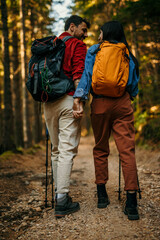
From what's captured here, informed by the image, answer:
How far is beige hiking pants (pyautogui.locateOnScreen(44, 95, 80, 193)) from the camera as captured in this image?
267cm

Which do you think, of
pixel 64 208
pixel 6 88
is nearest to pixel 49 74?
pixel 64 208

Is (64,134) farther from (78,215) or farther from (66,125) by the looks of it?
(78,215)

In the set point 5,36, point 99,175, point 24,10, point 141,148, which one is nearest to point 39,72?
point 99,175

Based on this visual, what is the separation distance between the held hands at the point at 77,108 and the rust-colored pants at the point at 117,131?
7.8 inches

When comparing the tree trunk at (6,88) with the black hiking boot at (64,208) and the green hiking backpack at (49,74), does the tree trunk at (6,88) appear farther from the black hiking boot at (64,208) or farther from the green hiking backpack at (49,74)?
the black hiking boot at (64,208)

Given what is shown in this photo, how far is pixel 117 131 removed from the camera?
2.62 meters

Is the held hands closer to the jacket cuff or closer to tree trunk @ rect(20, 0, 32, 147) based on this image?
the jacket cuff

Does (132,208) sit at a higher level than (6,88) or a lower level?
lower

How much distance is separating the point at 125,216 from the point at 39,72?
7.22ft

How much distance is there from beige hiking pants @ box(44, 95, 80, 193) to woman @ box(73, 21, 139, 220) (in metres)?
0.15

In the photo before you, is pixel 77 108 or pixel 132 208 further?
pixel 77 108

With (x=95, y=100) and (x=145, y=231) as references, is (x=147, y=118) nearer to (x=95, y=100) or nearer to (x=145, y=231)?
(x=95, y=100)

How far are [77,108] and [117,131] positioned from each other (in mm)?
615

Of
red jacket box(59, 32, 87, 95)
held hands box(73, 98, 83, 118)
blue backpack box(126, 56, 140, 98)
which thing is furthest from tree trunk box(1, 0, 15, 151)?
blue backpack box(126, 56, 140, 98)
